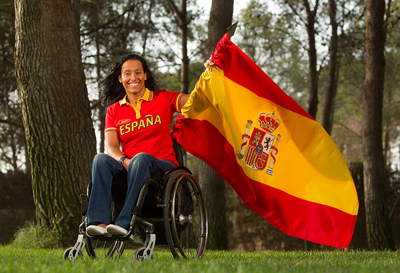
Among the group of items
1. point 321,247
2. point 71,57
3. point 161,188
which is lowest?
point 321,247

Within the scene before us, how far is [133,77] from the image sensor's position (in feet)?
13.3

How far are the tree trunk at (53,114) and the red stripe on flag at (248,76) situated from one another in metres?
2.29

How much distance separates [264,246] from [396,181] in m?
Result: 3.43

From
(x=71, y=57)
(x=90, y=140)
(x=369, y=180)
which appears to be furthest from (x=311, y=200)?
(x=369, y=180)

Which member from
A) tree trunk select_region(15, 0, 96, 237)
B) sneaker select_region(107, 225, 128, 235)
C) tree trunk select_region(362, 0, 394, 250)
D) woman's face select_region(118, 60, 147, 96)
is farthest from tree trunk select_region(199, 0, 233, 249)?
sneaker select_region(107, 225, 128, 235)

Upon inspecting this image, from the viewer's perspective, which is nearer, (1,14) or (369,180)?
(369,180)

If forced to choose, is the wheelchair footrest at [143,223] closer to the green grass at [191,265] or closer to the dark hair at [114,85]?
the green grass at [191,265]

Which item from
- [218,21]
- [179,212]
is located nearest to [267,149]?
[179,212]

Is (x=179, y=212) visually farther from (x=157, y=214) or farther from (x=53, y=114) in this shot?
(x=53, y=114)

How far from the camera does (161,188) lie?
3504 mm

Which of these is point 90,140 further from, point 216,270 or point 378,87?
point 378,87

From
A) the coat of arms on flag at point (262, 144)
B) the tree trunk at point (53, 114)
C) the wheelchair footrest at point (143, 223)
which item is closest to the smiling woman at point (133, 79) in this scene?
the coat of arms on flag at point (262, 144)

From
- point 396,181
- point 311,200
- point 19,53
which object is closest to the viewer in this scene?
point 311,200

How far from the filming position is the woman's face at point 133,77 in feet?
13.2
